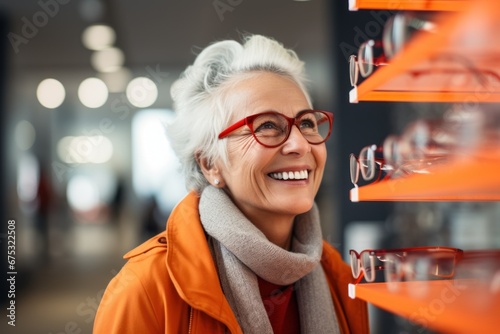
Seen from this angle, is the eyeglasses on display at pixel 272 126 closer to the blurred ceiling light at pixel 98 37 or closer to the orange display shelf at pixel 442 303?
the orange display shelf at pixel 442 303

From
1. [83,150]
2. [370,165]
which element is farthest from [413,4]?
[83,150]

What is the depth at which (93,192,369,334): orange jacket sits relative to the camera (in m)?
1.59

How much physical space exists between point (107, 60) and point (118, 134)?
1163 mm

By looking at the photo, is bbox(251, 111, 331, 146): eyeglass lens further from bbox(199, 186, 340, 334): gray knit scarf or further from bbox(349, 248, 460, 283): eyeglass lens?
bbox(349, 248, 460, 283): eyeglass lens

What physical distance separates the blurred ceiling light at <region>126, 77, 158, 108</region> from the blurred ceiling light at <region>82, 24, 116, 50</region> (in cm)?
75

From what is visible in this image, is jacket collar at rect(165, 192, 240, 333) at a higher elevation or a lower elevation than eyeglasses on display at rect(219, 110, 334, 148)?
lower

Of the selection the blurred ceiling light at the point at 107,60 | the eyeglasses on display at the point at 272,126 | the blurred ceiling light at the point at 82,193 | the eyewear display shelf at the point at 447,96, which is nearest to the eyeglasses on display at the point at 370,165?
the eyewear display shelf at the point at 447,96

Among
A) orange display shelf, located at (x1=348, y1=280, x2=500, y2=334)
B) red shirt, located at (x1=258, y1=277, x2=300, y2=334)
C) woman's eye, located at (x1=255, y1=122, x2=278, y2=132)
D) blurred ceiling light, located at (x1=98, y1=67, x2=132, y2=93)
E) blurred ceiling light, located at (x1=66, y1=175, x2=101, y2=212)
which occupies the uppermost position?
blurred ceiling light, located at (x1=98, y1=67, x2=132, y2=93)

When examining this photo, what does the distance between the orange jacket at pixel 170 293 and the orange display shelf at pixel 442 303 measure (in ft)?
1.59

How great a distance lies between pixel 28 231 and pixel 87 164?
1.59m

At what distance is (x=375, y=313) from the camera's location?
4445 millimetres

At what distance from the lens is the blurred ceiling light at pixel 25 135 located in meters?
6.70

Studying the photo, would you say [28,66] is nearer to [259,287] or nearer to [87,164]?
[87,164]

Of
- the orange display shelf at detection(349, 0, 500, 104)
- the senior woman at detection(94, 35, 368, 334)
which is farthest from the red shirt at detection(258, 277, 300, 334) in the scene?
the orange display shelf at detection(349, 0, 500, 104)
